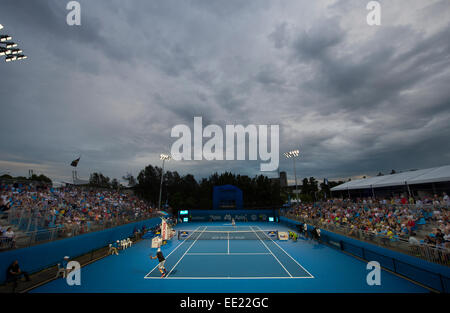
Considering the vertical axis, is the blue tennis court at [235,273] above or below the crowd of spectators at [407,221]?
below

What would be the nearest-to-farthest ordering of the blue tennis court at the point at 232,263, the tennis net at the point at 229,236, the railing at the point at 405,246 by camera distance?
the railing at the point at 405,246
the blue tennis court at the point at 232,263
the tennis net at the point at 229,236

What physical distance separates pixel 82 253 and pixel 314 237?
929 inches

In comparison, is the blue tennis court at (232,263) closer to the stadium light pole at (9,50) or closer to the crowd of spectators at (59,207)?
the crowd of spectators at (59,207)

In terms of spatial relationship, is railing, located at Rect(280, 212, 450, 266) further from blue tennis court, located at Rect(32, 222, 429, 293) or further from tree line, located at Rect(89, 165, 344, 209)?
tree line, located at Rect(89, 165, 344, 209)

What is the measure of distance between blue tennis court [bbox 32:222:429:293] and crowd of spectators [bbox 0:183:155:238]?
4.99m

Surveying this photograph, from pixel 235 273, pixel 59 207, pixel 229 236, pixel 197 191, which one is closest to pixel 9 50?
pixel 59 207

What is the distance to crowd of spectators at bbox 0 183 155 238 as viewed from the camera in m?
15.7

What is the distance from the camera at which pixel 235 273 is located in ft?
43.6

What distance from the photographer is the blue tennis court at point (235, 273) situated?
35.8ft

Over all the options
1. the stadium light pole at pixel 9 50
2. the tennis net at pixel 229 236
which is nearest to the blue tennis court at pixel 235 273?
the tennis net at pixel 229 236

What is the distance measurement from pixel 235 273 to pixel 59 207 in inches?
774

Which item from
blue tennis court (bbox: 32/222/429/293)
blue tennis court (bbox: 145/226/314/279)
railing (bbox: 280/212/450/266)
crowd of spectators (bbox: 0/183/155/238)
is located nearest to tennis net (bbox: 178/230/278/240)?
blue tennis court (bbox: 145/226/314/279)

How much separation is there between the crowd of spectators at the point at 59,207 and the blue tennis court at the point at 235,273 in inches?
197
